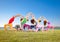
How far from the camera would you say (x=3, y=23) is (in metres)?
4.02

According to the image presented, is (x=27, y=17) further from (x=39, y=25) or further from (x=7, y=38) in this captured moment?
(x=7, y=38)

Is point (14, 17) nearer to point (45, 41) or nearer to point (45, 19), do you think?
Answer: point (45, 19)

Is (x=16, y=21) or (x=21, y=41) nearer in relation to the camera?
(x=21, y=41)

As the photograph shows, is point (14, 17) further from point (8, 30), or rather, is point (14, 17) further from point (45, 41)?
point (45, 41)

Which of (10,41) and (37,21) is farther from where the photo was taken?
(37,21)

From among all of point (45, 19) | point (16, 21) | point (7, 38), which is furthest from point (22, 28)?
point (7, 38)

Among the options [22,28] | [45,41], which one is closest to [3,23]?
[22,28]

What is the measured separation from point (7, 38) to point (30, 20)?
105 cm

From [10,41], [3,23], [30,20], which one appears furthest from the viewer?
[30,20]

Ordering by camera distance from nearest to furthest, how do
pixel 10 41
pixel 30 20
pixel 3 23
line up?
pixel 10 41
pixel 3 23
pixel 30 20

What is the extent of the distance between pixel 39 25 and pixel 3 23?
2.60 ft

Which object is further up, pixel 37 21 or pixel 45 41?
pixel 37 21

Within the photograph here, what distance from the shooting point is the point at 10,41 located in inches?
125

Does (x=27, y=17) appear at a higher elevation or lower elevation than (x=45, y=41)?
higher
